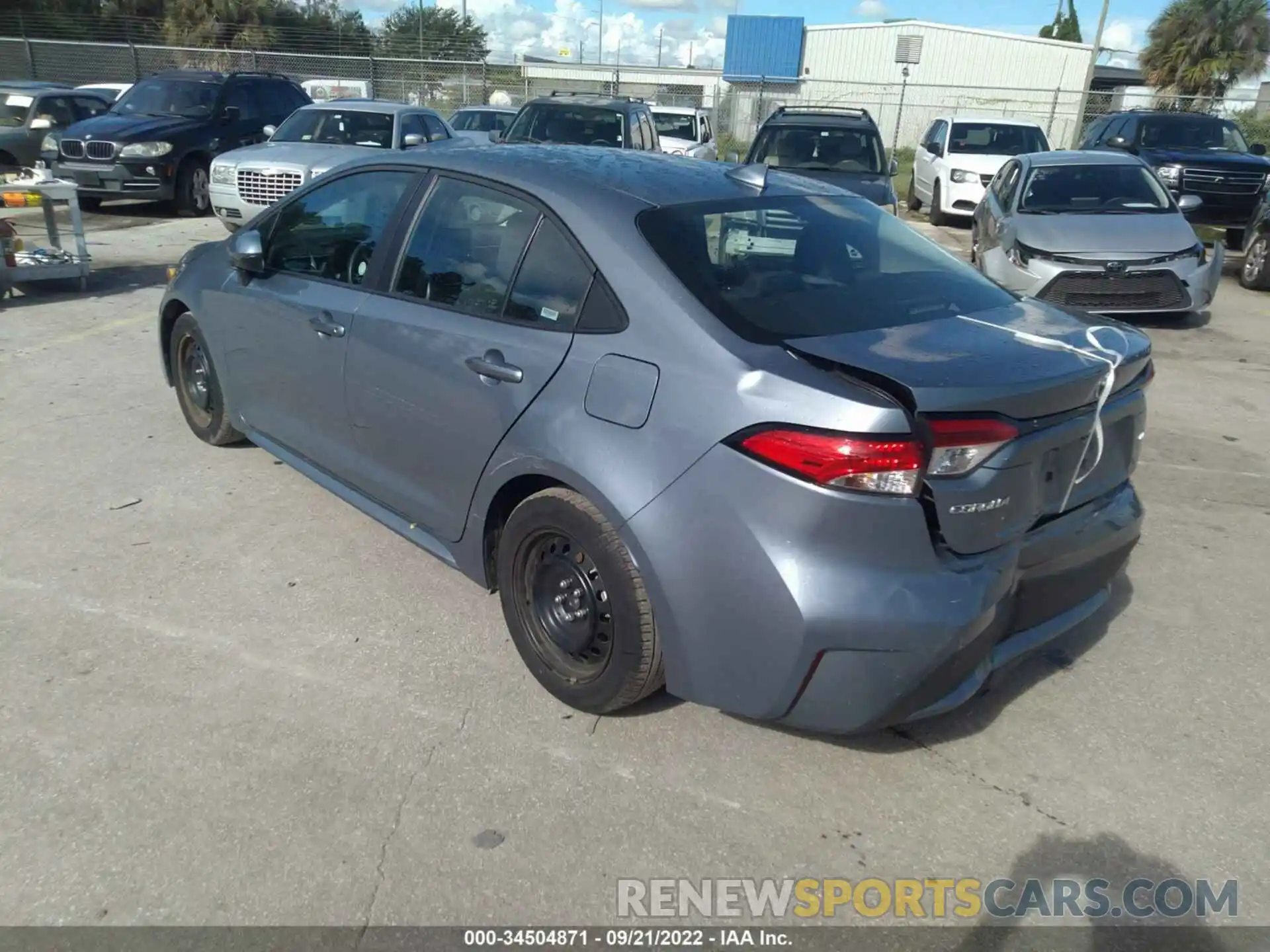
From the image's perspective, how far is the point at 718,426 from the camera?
261 centimetres

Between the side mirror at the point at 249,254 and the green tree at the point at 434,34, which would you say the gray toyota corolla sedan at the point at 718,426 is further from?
the green tree at the point at 434,34

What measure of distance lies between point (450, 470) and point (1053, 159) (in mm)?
9051

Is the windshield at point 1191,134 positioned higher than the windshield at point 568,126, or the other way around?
the windshield at point 1191,134

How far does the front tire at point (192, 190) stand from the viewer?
14156mm

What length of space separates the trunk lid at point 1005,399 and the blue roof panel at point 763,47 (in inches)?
1761

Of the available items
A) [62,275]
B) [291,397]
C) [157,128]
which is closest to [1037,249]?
[291,397]

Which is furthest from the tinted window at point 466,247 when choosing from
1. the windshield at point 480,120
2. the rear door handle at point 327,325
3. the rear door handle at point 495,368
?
the windshield at point 480,120

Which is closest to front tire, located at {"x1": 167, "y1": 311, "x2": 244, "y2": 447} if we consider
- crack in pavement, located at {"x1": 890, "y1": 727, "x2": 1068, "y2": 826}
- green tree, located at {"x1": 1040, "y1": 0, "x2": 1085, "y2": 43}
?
crack in pavement, located at {"x1": 890, "y1": 727, "x2": 1068, "y2": 826}

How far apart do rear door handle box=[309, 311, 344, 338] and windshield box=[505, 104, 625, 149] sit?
9.28 metres

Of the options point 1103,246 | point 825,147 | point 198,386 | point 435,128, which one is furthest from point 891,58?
point 198,386

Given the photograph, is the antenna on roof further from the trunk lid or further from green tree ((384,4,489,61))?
green tree ((384,4,489,61))

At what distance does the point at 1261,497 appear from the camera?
5270 millimetres

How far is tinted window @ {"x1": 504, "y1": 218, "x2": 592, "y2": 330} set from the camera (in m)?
3.10

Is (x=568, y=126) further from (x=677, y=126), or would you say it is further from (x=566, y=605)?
(x=566, y=605)
